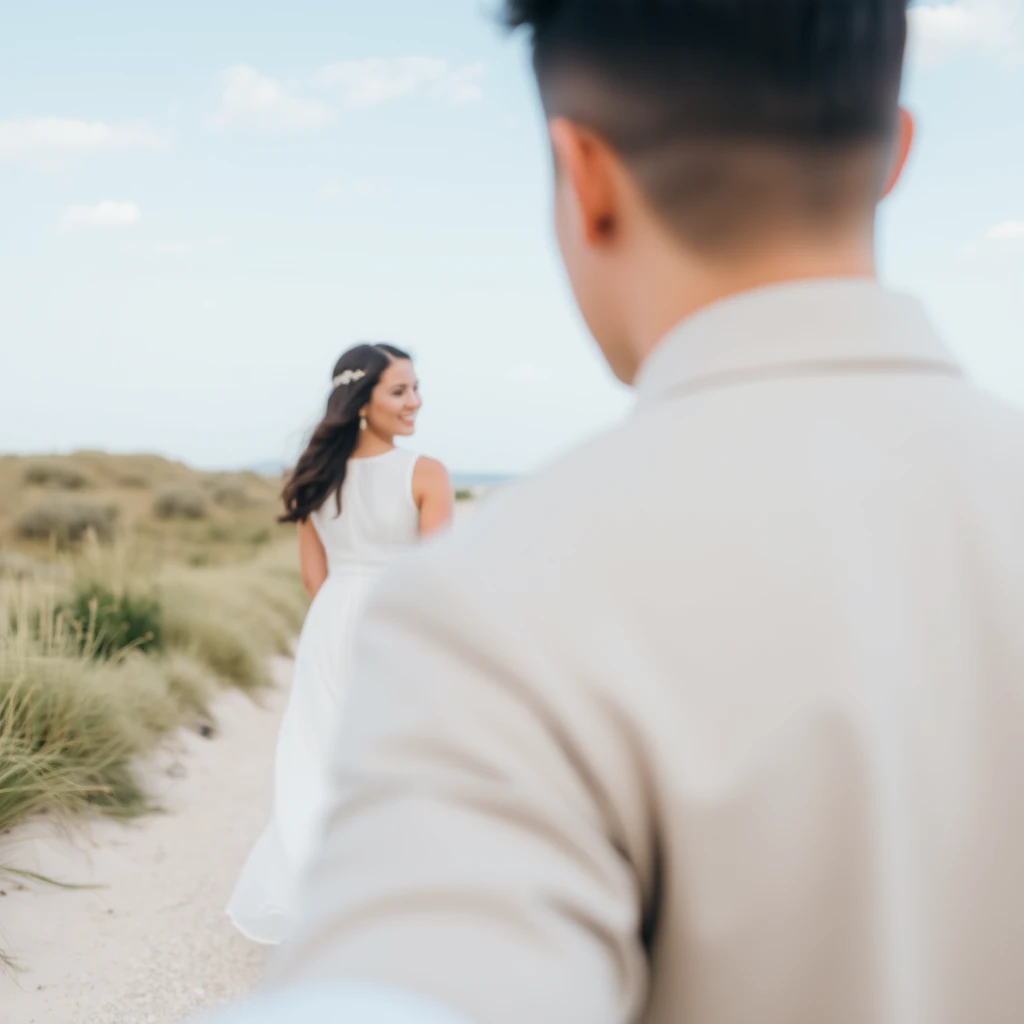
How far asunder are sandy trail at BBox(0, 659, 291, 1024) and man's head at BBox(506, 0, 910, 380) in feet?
12.1

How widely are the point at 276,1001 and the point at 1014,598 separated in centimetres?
51

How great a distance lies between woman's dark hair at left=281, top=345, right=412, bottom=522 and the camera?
4879 millimetres

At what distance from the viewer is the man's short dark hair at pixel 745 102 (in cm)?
70

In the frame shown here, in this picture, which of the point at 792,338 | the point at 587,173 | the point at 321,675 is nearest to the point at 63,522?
the point at 321,675

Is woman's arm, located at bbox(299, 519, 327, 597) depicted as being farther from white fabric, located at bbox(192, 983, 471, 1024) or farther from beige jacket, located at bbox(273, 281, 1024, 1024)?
white fabric, located at bbox(192, 983, 471, 1024)

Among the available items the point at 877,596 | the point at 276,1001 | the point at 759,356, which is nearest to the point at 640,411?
the point at 759,356

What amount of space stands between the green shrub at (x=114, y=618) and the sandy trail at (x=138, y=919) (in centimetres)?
144

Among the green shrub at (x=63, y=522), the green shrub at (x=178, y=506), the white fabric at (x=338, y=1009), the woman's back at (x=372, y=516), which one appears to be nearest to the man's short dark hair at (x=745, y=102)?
the white fabric at (x=338, y=1009)

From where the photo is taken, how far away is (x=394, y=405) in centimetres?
498

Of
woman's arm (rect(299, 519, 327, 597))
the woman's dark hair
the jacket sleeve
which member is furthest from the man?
woman's arm (rect(299, 519, 327, 597))

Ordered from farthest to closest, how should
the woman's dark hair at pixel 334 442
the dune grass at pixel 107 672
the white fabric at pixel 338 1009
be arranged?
the woman's dark hair at pixel 334 442, the dune grass at pixel 107 672, the white fabric at pixel 338 1009

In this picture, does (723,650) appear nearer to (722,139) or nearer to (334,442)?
(722,139)

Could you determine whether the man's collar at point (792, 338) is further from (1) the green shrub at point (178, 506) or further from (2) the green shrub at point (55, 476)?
(2) the green shrub at point (55, 476)

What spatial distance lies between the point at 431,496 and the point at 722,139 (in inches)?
163
